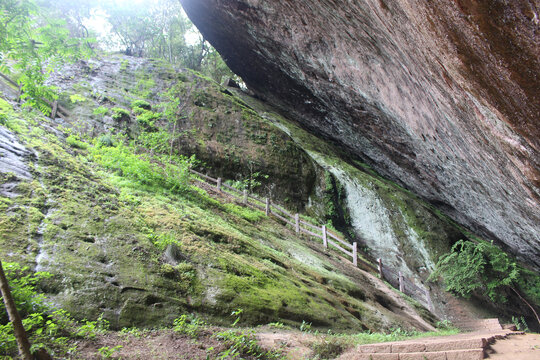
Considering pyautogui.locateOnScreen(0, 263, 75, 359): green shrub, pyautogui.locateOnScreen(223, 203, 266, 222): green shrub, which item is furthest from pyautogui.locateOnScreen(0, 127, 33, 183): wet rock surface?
pyautogui.locateOnScreen(223, 203, 266, 222): green shrub

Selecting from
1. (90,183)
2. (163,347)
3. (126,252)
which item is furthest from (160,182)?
(163,347)

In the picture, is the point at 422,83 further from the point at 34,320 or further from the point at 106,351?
the point at 34,320

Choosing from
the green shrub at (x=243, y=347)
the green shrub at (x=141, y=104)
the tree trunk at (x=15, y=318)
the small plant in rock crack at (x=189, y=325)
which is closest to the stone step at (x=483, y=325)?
the green shrub at (x=243, y=347)

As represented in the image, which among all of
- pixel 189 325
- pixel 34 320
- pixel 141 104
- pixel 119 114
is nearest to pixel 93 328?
pixel 34 320

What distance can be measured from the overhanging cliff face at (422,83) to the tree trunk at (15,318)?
5321mm

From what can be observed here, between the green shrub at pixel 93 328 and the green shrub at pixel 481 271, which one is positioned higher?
the green shrub at pixel 481 271

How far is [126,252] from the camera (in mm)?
5570

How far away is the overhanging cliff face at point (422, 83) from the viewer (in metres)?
3.98

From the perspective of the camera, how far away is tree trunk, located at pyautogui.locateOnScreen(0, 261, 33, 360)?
2.75 m

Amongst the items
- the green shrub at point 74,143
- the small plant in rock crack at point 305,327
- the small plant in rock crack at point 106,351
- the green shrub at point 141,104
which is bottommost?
the small plant in rock crack at point 106,351

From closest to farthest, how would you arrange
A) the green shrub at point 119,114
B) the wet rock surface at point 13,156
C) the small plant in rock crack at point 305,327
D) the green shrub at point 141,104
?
the wet rock surface at point 13,156 → the small plant in rock crack at point 305,327 → the green shrub at point 119,114 → the green shrub at point 141,104

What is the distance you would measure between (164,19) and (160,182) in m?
28.8

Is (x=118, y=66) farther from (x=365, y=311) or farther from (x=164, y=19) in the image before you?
(x=365, y=311)

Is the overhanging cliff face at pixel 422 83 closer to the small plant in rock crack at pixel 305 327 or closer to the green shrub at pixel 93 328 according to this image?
the small plant in rock crack at pixel 305 327
